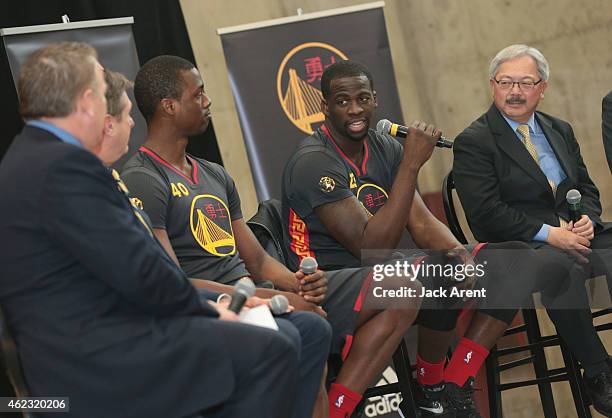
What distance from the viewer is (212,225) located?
3398 millimetres

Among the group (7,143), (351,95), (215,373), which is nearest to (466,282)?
(351,95)

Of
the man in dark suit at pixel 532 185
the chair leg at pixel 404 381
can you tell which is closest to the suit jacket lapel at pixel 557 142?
the man in dark suit at pixel 532 185

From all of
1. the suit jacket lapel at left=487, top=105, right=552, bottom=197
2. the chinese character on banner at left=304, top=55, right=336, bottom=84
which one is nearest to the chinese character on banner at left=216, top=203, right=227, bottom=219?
the suit jacket lapel at left=487, top=105, right=552, bottom=197

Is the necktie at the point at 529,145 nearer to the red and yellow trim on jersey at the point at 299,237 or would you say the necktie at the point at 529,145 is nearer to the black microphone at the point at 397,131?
the black microphone at the point at 397,131

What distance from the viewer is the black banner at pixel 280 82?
16.4ft

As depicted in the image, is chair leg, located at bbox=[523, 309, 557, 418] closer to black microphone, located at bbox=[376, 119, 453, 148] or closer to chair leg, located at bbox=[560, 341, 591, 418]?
chair leg, located at bbox=[560, 341, 591, 418]

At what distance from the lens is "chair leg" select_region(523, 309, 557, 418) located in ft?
12.8

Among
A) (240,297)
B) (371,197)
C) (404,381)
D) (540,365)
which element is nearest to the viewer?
(240,297)

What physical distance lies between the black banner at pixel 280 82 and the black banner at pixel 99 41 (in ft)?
2.07

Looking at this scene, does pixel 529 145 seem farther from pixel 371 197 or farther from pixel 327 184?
pixel 327 184

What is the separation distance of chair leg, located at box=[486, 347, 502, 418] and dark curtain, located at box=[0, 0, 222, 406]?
2.14 m

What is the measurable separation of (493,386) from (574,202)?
883mm

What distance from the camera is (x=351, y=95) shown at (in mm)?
3949

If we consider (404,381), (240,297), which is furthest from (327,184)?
(240,297)
